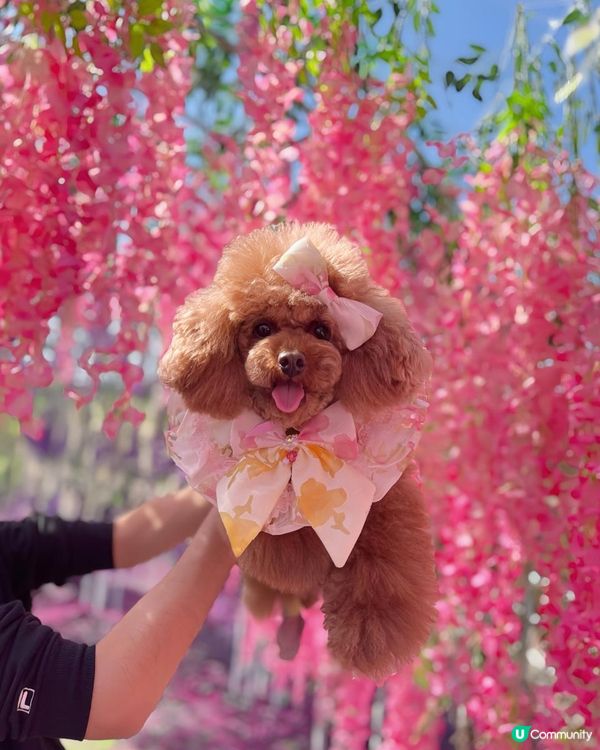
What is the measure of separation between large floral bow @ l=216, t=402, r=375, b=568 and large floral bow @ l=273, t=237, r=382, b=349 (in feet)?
0.28

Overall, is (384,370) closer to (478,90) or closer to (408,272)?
(478,90)

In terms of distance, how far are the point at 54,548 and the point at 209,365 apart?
0.54 m

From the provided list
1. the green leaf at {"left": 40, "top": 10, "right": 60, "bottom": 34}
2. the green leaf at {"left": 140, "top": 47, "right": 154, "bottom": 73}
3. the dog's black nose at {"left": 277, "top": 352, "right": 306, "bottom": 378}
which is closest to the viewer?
the dog's black nose at {"left": 277, "top": 352, "right": 306, "bottom": 378}

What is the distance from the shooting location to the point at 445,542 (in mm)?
1357

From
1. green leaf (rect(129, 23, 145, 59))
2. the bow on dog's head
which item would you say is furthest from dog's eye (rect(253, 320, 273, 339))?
green leaf (rect(129, 23, 145, 59))

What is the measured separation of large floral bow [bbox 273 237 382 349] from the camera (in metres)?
0.65

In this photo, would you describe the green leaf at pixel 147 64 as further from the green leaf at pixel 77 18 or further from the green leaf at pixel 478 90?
the green leaf at pixel 478 90

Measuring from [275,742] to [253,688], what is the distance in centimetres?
34

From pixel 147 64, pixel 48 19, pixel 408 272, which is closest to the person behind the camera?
pixel 48 19

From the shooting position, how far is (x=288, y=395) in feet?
2.06

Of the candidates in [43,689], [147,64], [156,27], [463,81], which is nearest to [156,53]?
[156,27]

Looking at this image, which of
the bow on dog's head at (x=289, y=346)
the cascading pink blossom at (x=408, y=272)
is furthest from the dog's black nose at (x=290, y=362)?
the cascading pink blossom at (x=408, y=272)
